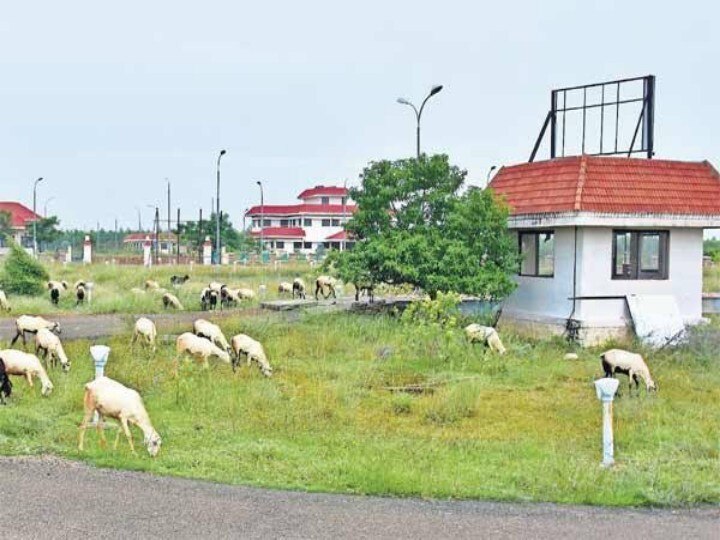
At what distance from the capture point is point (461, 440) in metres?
9.18

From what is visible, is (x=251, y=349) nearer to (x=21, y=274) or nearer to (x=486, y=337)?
(x=486, y=337)

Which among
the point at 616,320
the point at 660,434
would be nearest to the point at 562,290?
the point at 616,320

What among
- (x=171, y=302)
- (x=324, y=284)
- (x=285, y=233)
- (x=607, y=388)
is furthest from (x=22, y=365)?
(x=285, y=233)

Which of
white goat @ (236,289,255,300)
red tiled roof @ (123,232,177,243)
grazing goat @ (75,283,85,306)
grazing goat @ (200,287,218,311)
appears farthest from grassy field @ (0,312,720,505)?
red tiled roof @ (123,232,177,243)

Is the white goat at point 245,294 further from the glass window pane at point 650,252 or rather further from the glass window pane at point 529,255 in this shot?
the glass window pane at point 650,252

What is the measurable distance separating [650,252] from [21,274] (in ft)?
63.4

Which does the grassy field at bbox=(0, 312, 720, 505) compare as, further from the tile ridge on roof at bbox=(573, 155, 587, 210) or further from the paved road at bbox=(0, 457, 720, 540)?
the tile ridge on roof at bbox=(573, 155, 587, 210)

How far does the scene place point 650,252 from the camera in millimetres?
18531

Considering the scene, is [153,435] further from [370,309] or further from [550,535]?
[370,309]

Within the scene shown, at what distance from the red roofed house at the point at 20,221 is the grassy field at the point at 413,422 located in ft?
167

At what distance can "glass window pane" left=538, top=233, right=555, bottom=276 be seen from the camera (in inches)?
725

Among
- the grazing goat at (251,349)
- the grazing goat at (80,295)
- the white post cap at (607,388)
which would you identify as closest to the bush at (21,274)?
the grazing goat at (80,295)

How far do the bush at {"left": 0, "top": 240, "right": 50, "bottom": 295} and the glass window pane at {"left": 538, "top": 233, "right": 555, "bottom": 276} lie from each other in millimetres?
16711

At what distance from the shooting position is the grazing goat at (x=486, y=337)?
15359 millimetres
